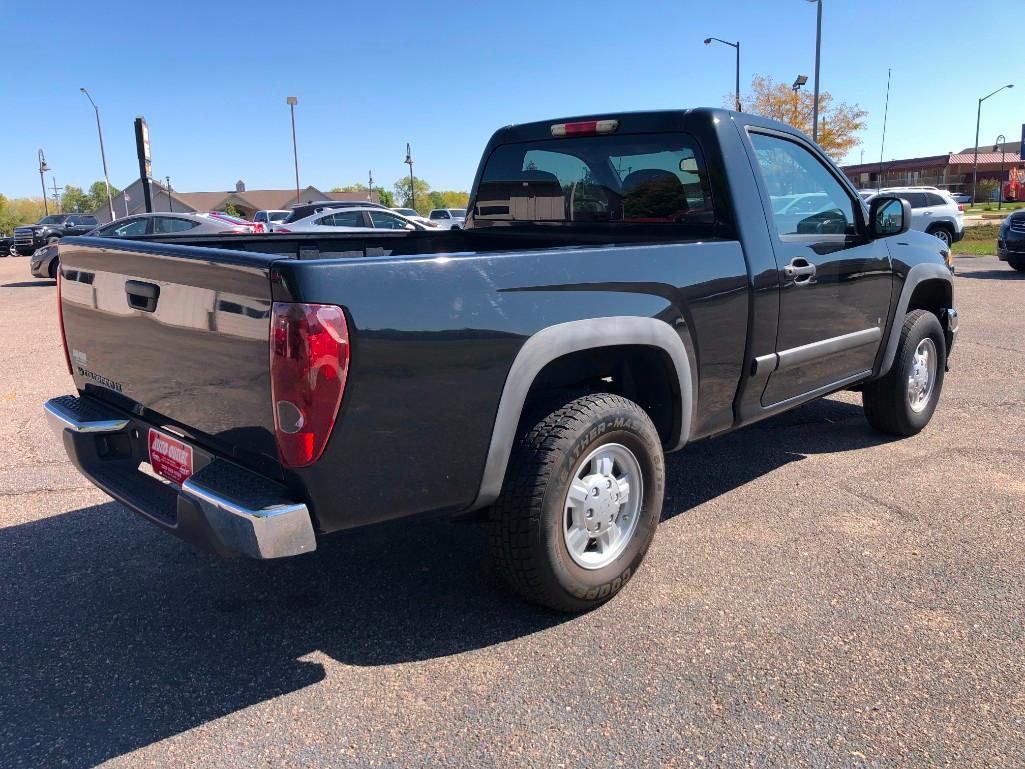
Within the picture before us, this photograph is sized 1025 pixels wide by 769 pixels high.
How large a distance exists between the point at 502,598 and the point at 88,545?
2.04m

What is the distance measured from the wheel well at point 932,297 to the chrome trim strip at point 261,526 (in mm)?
4331

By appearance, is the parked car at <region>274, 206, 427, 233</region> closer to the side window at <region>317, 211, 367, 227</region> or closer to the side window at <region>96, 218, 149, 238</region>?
the side window at <region>317, 211, 367, 227</region>

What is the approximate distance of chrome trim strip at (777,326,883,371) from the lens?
4016 mm

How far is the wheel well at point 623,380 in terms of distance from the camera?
3.16 m

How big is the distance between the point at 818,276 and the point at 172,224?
49.6 feet

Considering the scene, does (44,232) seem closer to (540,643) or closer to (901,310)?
(901,310)

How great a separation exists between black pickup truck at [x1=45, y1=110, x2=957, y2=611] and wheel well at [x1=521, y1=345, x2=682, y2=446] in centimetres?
1

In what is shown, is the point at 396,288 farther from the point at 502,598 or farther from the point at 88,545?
the point at 88,545

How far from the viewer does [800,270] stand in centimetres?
394

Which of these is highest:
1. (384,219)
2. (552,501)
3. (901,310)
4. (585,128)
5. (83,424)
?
(585,128)

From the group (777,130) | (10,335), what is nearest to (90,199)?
(10,335)

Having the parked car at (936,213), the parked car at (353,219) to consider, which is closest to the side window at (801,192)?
the parked car at (353,219)

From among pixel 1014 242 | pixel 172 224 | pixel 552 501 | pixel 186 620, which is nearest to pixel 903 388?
pixel 552 501

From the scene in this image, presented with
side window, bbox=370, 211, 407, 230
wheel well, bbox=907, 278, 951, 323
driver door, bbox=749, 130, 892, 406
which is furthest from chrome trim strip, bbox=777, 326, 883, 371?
side window, bbox=370, 211, 407, 230
